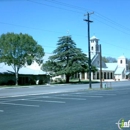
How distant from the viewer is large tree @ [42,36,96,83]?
59434mm

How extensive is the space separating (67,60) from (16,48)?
1666 cm

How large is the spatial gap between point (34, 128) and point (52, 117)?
225cm

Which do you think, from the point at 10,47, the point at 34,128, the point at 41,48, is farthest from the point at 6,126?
the point at 41,48

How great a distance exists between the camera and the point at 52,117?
1066 centimetres

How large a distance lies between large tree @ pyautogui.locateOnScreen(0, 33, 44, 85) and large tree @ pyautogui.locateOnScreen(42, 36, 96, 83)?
10762 mm

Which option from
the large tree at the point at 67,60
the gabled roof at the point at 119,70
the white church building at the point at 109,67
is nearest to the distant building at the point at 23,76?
the large tree at the point at 67,60

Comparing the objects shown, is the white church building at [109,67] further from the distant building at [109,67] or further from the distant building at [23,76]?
the distant building at [23,76]

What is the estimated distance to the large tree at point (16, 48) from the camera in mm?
48719

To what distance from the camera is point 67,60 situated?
Answer: 2452 inches

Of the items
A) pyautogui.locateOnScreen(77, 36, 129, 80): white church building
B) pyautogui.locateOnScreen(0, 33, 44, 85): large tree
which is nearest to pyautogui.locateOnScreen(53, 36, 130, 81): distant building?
pyautogui.locateOnScreen(77, 36, 129, 80): white church building

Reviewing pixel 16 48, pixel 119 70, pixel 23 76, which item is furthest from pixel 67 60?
pixel 119 70

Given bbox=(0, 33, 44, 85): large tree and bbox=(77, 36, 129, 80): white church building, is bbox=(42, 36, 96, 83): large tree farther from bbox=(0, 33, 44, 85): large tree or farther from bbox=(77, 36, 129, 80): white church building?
bbox=(77, 36, 129, 80): white church building

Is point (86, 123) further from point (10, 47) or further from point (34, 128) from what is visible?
point (10, 47)

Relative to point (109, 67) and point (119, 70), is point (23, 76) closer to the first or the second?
point (109, 67)
